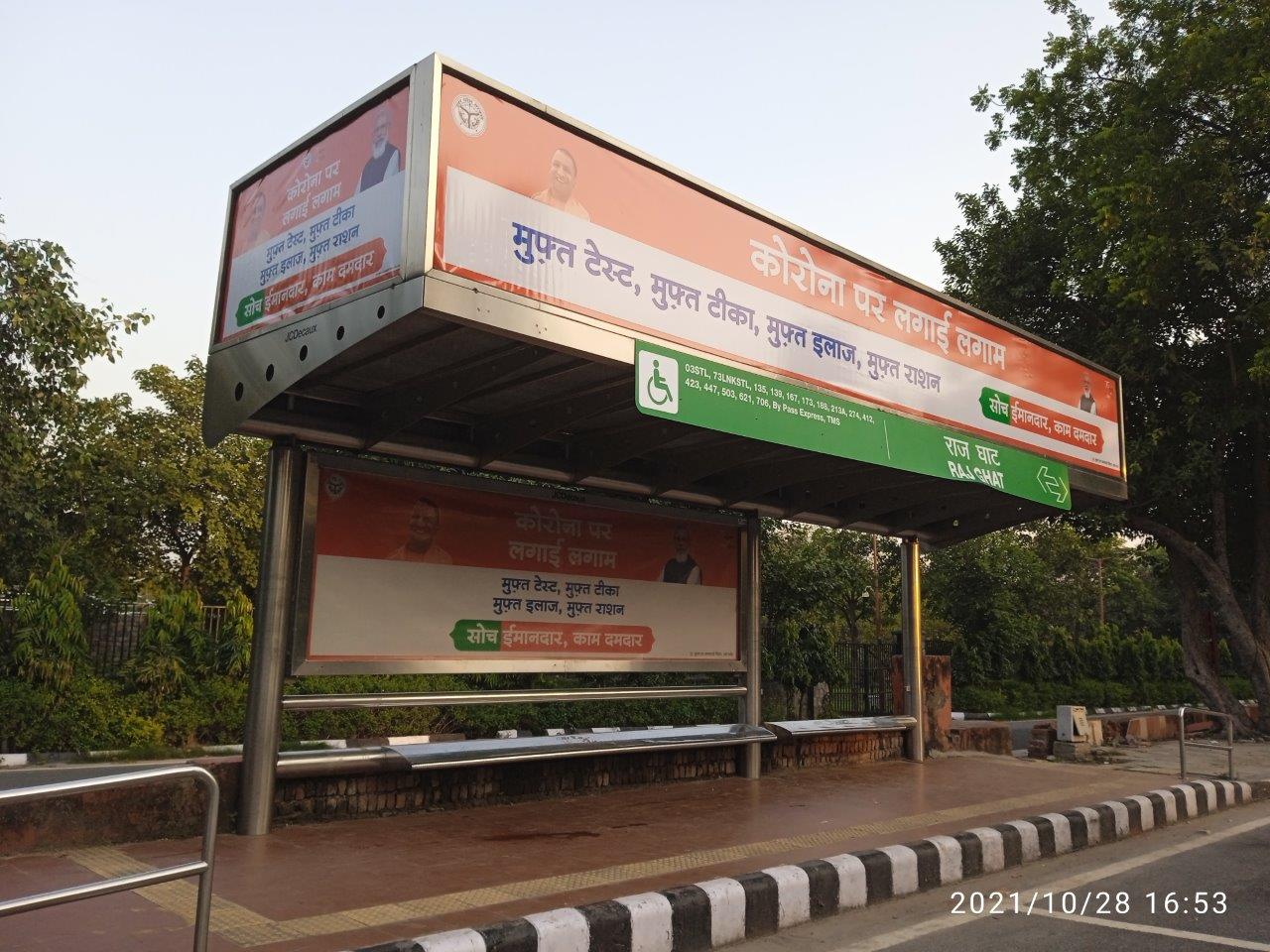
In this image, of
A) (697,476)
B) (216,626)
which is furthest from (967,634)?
(697,476)

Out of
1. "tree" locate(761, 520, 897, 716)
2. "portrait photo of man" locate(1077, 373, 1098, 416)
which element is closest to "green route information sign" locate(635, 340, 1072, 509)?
"portrait photo of man" locate(1077, 373, 1098, 416)

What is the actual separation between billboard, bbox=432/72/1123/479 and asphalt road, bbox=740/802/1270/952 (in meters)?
3.13

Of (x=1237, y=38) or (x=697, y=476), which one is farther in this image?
(x=1237, y=38)

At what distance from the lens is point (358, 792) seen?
5.81 metres

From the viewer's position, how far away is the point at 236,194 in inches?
225

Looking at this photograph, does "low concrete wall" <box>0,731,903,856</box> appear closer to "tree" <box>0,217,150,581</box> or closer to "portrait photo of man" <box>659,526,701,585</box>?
"portrait photo of man" <box>659,526,701,585</box>

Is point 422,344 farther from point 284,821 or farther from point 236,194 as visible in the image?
point 284,821

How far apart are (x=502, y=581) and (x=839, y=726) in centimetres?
405

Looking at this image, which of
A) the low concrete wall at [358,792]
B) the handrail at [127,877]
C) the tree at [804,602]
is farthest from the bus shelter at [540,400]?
the tree at [804,602]

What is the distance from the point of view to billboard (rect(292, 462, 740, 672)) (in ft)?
18.9

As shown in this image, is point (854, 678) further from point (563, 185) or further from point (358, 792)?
point (563, 185)

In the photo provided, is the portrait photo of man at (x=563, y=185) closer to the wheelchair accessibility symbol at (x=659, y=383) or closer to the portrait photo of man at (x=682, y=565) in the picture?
the wheelchair accessibility symbol at (x=659, y=383)

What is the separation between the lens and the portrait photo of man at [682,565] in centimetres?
Result: 776

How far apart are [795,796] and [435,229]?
5031 mm
